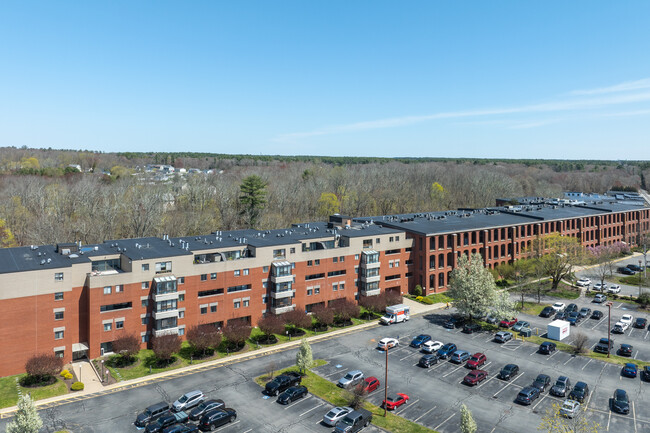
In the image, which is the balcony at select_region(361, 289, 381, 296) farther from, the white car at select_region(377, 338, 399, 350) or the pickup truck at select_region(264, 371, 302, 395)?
the pickup truck at select_region(264, 371, 302, 395)

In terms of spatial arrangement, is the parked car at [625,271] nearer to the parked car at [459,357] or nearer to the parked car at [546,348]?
the parked car at [546,348]

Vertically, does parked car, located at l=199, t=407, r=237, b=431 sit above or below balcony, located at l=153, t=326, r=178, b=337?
below

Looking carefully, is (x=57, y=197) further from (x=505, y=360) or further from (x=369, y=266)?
(x=505, y=360)

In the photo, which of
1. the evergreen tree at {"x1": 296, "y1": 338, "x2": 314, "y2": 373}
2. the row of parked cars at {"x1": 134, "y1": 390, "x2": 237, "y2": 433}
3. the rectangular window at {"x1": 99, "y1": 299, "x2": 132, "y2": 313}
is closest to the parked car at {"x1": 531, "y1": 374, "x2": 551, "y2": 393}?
the evergreen tree at {"x1": 296, "y1": 338, "x2": 314, "y2": 373}

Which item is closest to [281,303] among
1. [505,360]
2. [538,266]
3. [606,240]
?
[505,360]

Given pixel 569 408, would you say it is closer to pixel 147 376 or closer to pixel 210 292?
pixel 147 376

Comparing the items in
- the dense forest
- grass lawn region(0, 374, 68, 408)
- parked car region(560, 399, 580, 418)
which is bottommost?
parked car region(560, 399, 580, 418)

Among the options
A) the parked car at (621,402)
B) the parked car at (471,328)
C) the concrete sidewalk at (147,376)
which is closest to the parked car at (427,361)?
the parked car at (471,328)
